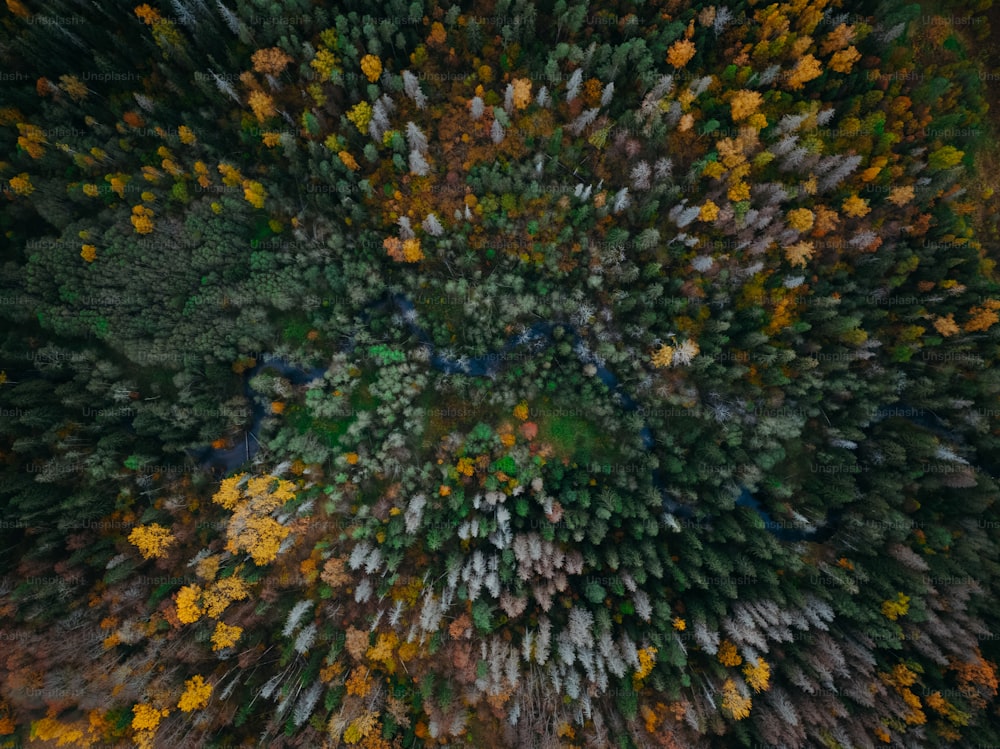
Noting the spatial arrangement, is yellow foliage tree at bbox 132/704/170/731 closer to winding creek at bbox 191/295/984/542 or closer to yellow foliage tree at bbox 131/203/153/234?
winding creek at bbox 191/295/984/542

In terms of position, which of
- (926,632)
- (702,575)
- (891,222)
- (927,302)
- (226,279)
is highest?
(226,279)

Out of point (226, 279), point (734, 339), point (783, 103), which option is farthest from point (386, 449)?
point (783, 103)

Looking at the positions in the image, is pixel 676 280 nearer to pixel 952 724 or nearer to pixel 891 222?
pixel 891 222

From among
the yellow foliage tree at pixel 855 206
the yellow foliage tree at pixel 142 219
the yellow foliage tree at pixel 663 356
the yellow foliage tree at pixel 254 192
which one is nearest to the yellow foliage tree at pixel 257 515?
the yellow foliage tree at pixel 142 219

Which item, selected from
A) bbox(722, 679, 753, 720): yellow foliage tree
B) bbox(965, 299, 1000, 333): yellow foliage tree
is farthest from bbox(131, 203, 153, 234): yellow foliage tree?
bbox(965, 299, 1000, 333): yellow foliage tree

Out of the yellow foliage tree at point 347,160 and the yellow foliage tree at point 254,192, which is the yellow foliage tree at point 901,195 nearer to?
the yellow foliage tree at point 347,160

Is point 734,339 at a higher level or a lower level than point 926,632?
higher
